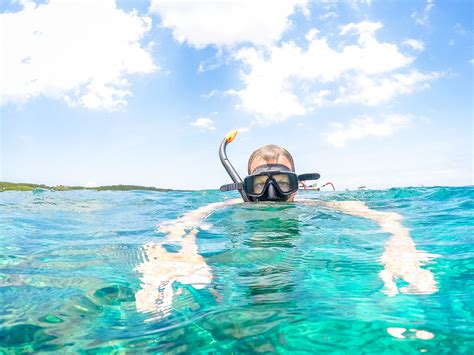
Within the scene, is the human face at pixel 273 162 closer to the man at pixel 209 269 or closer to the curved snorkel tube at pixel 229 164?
the man at pixel 209 269

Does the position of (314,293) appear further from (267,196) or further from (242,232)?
(267,196)

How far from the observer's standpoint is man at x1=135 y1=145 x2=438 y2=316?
2.40m

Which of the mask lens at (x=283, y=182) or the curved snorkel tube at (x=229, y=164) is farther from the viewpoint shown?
the curved snorkel tube at (x=229, y=164)

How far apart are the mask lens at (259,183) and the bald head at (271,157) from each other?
0.32m

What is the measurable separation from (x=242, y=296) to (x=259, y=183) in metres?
3.06

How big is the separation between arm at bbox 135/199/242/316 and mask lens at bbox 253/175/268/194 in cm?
134

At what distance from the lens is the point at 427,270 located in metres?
2.76

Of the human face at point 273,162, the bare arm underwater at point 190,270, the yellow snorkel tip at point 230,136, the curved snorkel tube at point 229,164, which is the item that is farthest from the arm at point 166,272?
the yellow snorkel tip at point 230,136

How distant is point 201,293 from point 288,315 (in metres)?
0.61

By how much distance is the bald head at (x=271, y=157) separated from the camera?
553cm

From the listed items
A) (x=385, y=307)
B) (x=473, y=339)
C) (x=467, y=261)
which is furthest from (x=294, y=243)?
(x=473, y=339)

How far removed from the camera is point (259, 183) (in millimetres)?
5258

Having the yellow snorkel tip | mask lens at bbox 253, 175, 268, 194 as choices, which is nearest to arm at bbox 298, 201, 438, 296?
mask lens at bbox 253, 175, 268, 194

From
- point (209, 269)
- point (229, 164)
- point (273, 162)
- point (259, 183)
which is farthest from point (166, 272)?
point (229, 164)
